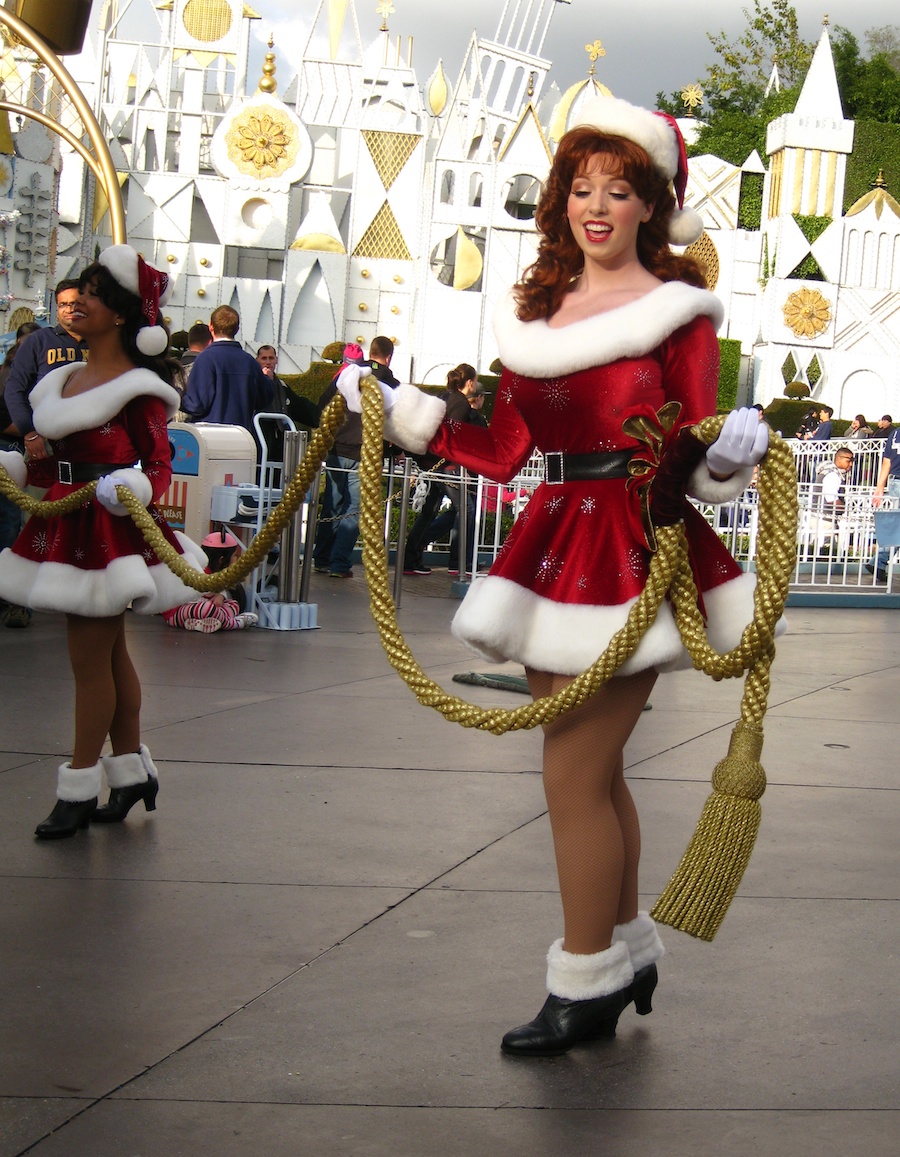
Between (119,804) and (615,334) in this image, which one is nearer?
(615,334)

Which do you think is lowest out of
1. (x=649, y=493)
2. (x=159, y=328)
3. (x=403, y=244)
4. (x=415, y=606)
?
(x=415, y=606)

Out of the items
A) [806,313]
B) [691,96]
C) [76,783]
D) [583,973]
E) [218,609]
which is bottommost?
[218,609]

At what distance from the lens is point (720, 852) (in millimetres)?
2777

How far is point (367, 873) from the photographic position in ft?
13.2

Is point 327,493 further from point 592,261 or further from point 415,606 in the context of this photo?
point 592,261

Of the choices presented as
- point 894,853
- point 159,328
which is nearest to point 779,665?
point 894,853

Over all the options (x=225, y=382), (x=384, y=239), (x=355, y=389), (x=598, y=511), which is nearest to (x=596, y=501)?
(x=598, y=511)

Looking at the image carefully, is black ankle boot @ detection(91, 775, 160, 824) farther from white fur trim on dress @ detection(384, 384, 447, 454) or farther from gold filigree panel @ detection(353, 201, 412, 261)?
gold filigree panel @ detection(353, 201, 412, 261)

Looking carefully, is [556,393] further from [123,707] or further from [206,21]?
[206,21]

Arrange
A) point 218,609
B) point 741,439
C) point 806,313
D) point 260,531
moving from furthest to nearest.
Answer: point 806,313, point 218,609, point 260,531, point 741,439

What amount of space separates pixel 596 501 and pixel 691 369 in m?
0.35

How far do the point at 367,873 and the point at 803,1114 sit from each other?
169cm

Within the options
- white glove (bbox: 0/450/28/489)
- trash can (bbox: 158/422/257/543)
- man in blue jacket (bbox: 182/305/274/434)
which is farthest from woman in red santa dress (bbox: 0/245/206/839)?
man in blue jacket (bbox: 182/305/274/434)

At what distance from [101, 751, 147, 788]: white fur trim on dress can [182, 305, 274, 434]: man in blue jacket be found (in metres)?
5.99
